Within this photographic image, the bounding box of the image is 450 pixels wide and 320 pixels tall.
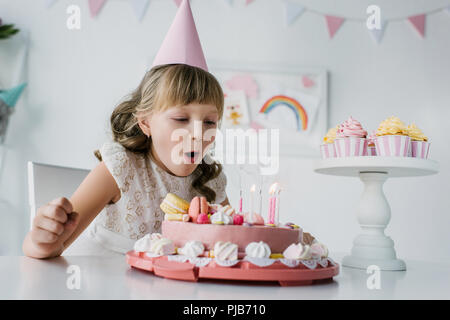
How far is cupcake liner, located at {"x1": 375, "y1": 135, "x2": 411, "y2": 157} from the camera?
3.24 ft

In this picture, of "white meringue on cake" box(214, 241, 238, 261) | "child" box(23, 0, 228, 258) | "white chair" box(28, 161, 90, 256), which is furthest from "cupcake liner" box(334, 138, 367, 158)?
"white chair" box(28, 161, 90, 256)

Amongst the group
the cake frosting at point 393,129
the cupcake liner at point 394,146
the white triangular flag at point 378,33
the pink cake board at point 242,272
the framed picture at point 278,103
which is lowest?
the pink cake board at point 242,272

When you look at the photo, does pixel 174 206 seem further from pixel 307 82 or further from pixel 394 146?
pixel 307 82

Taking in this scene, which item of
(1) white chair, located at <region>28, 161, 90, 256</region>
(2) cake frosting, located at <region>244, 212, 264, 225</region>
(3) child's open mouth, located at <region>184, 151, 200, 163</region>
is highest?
(3) child's open mouth, located at <region>184, 151, 200, 163</region>

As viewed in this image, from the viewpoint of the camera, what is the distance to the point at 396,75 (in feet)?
8.78

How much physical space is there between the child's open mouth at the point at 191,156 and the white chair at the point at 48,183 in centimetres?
44

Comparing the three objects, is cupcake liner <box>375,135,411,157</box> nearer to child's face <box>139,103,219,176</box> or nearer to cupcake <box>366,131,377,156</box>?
cupcake <box>366,131,377,156</box>

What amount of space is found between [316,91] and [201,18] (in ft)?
2.68

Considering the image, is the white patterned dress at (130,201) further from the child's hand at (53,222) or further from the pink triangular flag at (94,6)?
the pink triangular flag at (94,6)

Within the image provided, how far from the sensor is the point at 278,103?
2510mm

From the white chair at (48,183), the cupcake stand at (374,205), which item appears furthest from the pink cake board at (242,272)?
the white chair at (48,183)

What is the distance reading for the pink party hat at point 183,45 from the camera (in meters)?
1.12

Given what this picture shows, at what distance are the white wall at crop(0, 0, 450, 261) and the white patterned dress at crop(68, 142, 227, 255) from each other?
1288 mm

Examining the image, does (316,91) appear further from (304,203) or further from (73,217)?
(73,217)
